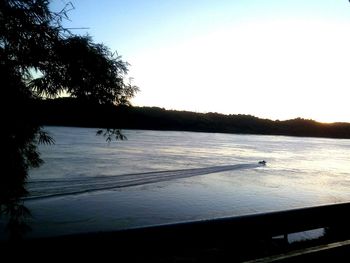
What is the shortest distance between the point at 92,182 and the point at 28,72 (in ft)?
70.6

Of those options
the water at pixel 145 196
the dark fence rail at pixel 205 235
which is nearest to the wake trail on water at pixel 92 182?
the water at pixel 145 196

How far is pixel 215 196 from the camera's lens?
2172 centimetres

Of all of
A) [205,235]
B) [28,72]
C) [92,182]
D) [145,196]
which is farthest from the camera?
[92,182]

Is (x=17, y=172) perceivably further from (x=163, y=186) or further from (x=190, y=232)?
(x=163, y=186)

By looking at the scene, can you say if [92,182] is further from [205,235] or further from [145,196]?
[205,235]

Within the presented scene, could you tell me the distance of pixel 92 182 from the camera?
82.7 feet

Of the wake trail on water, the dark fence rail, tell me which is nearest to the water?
the wake trail on water

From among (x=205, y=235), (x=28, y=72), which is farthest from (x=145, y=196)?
(x=28, y=72)

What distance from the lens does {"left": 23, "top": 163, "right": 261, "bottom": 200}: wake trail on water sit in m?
20.5

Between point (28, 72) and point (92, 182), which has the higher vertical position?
point (28, 72)

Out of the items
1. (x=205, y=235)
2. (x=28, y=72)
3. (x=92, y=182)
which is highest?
(x=28, y=72)

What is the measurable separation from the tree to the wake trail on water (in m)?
14.1

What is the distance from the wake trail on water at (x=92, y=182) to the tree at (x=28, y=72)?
46.2 feet

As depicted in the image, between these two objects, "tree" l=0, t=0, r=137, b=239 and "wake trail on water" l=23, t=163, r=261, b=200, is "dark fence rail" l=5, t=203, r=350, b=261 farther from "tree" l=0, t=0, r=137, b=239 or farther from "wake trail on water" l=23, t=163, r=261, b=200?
"wake trail on water" l=23, t=163, r=261, b=200
